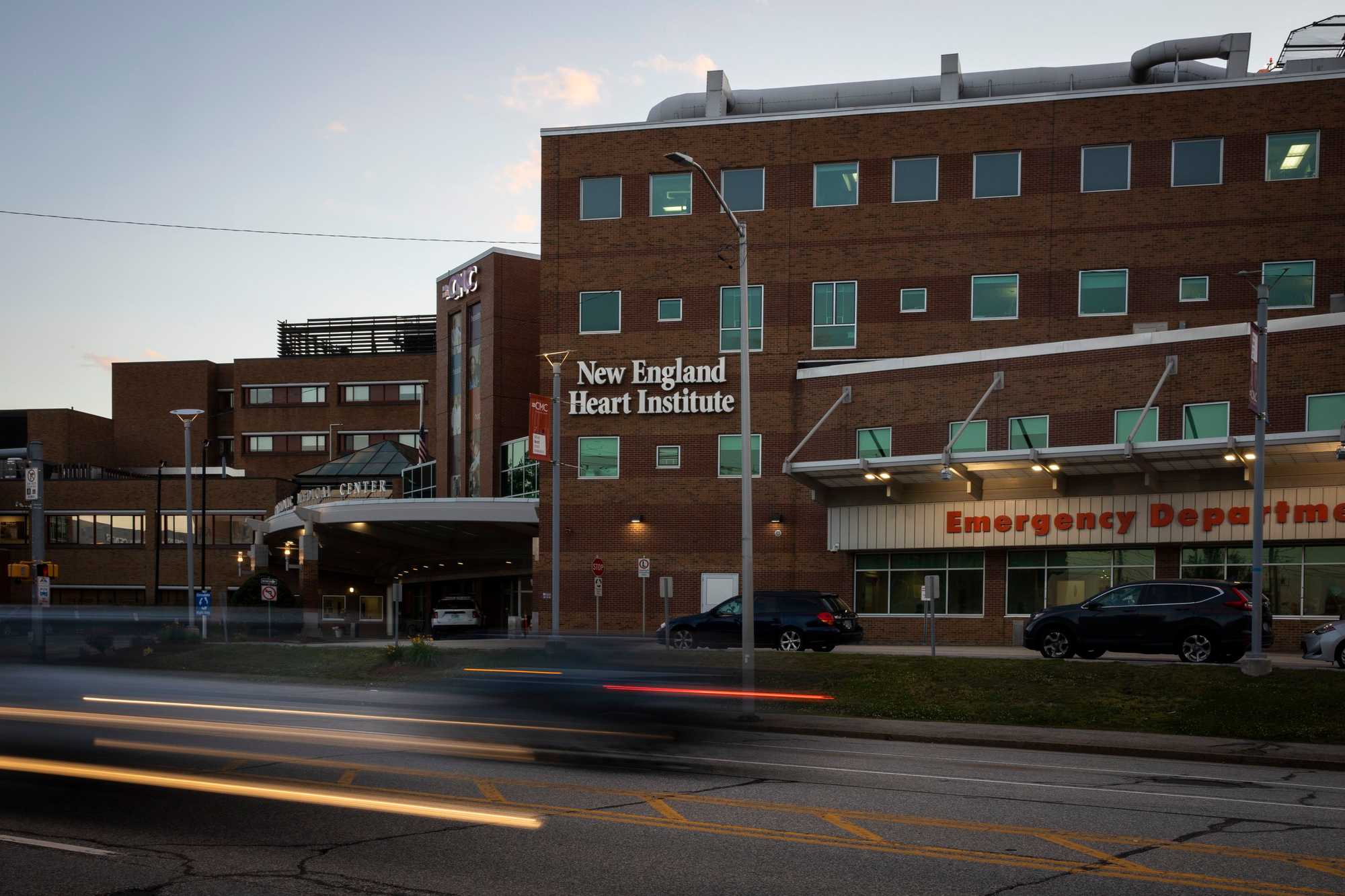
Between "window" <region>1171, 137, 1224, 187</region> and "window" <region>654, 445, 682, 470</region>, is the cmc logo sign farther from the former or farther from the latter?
A: "window" <region>1171, 137, 1224, 187</region>

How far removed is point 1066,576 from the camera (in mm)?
38219

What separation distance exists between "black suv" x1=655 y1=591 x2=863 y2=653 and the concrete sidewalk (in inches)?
349

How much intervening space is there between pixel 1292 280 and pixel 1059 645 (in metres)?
21.1

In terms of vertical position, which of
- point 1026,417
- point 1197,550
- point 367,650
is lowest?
point 367,650

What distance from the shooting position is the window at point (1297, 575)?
112ft

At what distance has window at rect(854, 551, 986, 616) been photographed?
130 ft

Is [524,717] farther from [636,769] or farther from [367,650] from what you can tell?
[367,650]

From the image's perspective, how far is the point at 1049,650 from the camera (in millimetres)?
26734

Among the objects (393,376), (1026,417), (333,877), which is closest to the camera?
(333,877)

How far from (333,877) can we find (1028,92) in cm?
4510

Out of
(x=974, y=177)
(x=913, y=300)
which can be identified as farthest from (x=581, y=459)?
(x=974, y=177)

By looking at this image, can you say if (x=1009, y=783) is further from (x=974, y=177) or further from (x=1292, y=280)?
(x=1292, y=280)

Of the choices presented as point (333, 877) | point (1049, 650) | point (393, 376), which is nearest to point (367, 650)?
point (1049, 650)

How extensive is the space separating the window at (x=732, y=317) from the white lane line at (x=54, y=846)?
35602 millimetres
